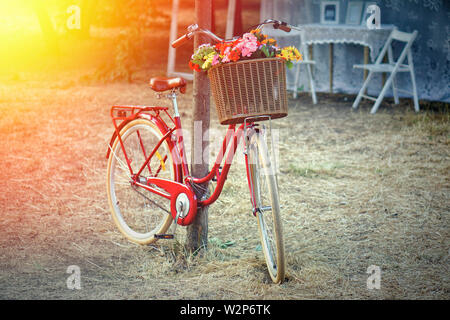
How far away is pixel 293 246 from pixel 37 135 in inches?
169

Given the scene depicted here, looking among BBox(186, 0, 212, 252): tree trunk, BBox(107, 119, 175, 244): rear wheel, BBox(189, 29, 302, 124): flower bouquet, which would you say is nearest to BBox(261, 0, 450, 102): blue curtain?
BBox(107, 119, 175, 244): rear wheel

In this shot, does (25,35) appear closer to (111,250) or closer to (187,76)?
(187,76)

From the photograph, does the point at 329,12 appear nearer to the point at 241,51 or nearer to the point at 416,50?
the point at 416,50

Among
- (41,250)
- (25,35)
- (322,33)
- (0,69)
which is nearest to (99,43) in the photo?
(25,35)

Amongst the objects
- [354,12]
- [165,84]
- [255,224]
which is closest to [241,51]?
[165,84]

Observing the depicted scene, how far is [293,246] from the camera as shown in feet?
14.2

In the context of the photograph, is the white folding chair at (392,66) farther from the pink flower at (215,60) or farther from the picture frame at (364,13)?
the pink flower at (215,60)

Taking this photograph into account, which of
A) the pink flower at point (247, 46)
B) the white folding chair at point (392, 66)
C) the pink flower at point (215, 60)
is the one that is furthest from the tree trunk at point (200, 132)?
the white folding chair at point (392, 66)

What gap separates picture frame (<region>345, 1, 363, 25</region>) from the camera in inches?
388

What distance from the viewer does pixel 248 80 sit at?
10.9 ft

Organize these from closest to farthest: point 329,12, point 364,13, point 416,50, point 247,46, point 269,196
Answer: point 247,46, point 269,196, point 416,50, point 364,13, point 329,12

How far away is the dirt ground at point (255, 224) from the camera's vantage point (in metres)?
3.71

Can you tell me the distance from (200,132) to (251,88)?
0.89 meters

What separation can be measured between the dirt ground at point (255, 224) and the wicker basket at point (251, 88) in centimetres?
111
